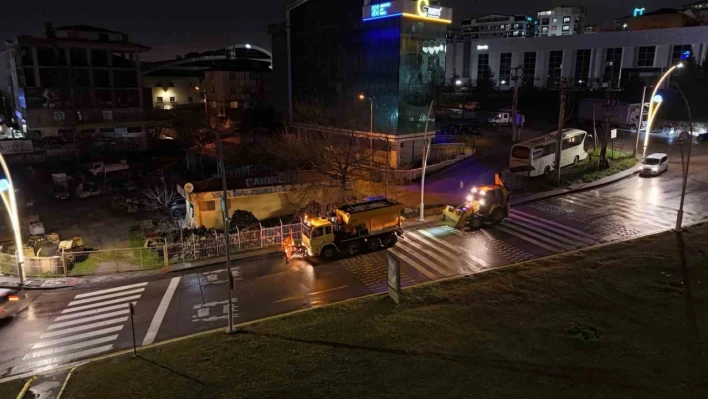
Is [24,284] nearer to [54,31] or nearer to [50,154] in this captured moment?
[50,154]

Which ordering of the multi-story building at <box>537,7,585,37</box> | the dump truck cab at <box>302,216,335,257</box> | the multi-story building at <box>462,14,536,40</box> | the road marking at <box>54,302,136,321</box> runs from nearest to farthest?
the road marking at <box>54,302,136,321</box>, the dump truck cab at <box>302,216,335,257</box>, the multi-story building at <box>537,7,585,37</box>, the multi-story building at <box>462,14,536,40</box>

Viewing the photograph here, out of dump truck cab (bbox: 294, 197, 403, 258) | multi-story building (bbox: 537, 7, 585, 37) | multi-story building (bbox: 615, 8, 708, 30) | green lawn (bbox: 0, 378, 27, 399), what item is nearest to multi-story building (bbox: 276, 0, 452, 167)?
dump truck cab (bbox: 294, 197, 403, 258)

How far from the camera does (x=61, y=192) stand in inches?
1682

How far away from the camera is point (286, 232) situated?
28.6 meters

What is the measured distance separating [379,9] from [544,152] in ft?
71.7

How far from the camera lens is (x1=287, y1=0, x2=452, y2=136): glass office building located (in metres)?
47.4

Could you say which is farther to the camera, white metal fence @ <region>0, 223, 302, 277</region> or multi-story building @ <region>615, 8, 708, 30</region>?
multi-story building @ <region>615, 8, 708, 30</region>

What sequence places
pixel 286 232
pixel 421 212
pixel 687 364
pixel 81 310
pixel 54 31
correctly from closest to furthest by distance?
pixel 687 364
pixel 81 310
pixel 286 232
pixel 421 212
pixel 54 31

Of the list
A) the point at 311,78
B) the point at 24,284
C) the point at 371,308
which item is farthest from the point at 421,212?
the point at 311,78

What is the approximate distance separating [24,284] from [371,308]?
1791 cm

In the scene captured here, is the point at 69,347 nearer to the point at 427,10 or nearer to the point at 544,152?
the point at 544,152

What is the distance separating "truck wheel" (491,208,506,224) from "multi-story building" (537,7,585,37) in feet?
547

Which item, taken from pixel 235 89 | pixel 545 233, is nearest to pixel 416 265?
pixel 545 233

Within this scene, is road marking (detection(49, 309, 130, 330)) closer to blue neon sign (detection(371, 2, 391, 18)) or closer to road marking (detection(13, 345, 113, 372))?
road marking (detection(13, 345, 113, 372))
